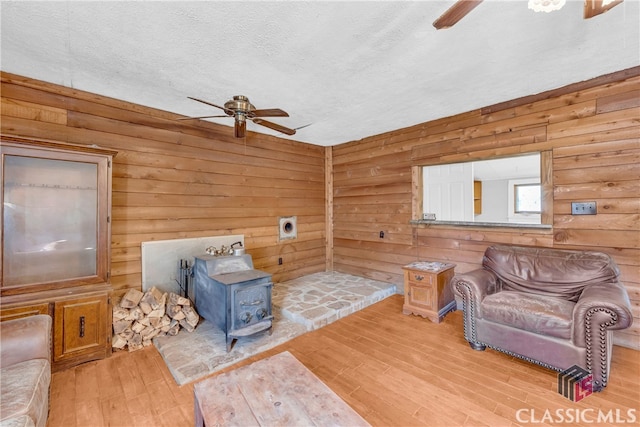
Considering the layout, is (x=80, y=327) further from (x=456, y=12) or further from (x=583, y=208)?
(x=583, y=208)

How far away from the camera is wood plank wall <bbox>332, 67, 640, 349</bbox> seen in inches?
98.0

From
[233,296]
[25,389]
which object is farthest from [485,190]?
[25,389]

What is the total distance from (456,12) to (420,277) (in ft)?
8.72

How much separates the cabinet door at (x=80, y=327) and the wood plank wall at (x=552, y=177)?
11.4 feet

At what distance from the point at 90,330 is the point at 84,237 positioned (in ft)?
2.67

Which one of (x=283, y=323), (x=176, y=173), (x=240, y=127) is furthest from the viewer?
(x=176, y=173)

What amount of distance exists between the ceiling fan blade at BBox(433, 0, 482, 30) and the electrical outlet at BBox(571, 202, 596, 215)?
2509 millimetres

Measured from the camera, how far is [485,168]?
5758 millimetres

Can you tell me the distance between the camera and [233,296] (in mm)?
2484

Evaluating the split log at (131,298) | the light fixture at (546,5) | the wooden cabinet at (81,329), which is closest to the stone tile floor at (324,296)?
the split log at (131,298)

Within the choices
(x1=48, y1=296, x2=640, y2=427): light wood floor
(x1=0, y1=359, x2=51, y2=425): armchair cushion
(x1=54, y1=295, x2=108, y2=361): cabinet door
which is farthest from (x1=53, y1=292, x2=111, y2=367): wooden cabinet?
(x1=0, y1=359, x2=51, y2=425): armchair cushion

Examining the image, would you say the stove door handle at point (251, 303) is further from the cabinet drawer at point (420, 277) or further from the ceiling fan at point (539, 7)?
the ceiling fan at point (539, 7)

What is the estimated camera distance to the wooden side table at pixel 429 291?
3105mm

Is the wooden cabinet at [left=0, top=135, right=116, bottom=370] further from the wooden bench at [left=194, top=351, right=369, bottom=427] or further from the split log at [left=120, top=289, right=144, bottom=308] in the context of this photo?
the wooden bench at [left=194, top=351, right=369, bottom=427]
